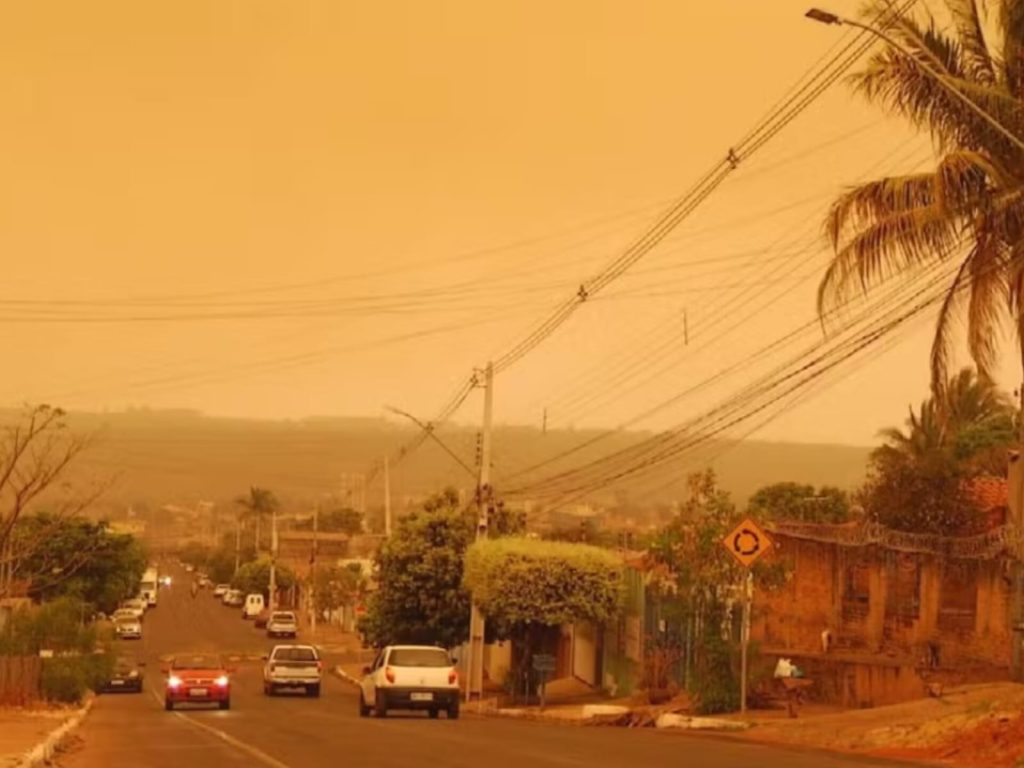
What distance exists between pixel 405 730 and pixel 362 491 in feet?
399

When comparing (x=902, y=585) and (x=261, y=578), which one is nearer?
(x=902, y=585)

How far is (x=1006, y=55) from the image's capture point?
28625mm

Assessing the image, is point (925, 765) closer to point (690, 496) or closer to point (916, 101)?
point (916, 101)

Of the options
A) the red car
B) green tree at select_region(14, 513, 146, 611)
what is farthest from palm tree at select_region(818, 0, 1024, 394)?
green tree at select_region(14, 513, 146, 611)

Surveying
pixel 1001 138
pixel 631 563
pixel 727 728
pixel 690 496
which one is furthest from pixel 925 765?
pixel 631 563

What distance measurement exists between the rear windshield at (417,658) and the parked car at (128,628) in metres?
66.0

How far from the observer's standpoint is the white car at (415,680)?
121 ft

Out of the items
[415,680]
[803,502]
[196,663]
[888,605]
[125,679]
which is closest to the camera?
[415,680]

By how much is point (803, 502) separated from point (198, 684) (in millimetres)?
31401

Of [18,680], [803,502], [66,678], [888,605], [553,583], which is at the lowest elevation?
[66,678]

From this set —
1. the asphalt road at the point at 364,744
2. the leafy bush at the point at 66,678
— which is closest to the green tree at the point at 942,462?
the asphalt road at the point at 364,744

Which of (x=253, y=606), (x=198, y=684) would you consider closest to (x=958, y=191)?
(x=198, y=684)

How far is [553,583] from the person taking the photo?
5038 cm

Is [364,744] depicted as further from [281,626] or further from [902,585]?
[281,626]
